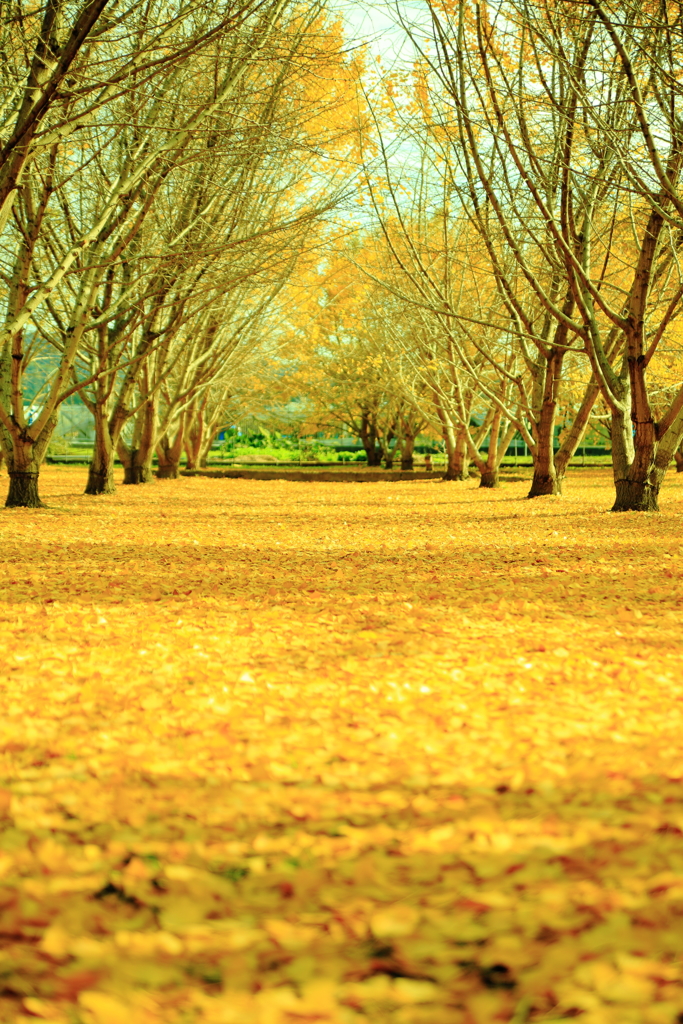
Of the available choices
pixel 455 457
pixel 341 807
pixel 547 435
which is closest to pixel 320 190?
pixel 547 435

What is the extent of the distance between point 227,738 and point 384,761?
60 centimetres

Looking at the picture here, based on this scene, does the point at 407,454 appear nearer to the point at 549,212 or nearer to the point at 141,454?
the point at 141,454

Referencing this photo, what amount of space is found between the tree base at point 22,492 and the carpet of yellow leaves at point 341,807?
666cm

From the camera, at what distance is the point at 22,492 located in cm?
1178

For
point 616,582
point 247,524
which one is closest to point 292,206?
point 247,524

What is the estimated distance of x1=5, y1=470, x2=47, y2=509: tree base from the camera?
11.7 m

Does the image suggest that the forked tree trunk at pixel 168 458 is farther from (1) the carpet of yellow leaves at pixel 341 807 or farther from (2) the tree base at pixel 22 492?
(1) the carpet of yellow leaves at pixel 341 807

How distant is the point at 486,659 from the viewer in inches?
160

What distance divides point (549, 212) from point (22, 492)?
805 cm

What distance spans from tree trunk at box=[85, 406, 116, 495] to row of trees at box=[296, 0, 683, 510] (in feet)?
17.8

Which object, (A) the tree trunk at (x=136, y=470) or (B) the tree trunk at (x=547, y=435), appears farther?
(A) the tree trunk at (x=136, y=470)

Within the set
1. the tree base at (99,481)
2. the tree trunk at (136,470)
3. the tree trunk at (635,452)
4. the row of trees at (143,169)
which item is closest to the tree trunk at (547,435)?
the tree trunk at (635,452)

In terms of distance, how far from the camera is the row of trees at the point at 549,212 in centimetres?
896

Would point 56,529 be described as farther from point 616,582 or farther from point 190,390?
point 190,390
